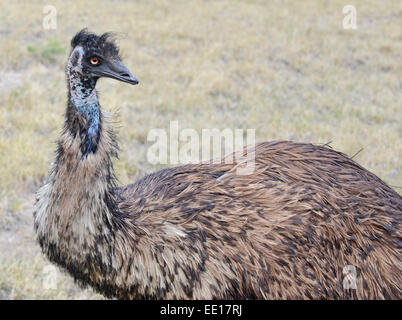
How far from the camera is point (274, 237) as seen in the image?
11.3 ft

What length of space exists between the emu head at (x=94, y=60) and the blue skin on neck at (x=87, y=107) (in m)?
0.05

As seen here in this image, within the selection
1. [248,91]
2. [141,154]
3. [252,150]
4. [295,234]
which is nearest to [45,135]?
[141,154]

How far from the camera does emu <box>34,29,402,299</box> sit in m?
3.27

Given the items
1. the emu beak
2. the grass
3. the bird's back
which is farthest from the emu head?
the grass

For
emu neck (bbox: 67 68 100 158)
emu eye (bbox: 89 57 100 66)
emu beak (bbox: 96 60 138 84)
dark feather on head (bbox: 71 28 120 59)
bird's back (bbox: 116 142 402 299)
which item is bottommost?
bird's back (bbox: 116 142 402 299)

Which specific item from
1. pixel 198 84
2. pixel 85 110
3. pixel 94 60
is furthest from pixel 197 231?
pixel 198 84

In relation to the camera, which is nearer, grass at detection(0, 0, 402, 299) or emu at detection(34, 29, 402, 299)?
emu at detection(34, 29, 402, 299)

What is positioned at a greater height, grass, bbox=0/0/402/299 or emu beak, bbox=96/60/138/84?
grass, bbox=0/0/402/299

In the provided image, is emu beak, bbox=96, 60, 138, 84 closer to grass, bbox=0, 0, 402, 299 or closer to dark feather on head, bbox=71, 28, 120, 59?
dark feather on head, bbox=71, 28, 120, 59

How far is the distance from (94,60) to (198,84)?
6.51m

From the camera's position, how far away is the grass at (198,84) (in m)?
6.79

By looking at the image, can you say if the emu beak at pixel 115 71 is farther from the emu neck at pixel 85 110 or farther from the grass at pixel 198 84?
the grass at pixel 198 84

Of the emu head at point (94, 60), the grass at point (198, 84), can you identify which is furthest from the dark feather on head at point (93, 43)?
the grass at point (198, 84)
